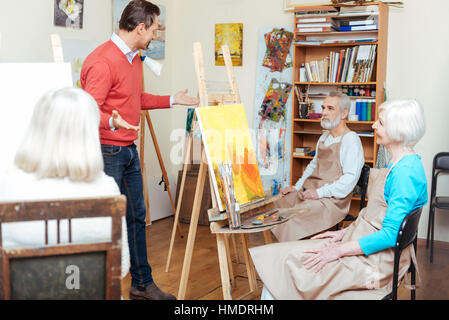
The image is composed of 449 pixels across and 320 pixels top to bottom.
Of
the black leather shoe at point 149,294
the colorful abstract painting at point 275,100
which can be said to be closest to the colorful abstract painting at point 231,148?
the black leather shoe at point 149,294

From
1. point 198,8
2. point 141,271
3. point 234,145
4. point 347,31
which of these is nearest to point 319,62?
point 347,31

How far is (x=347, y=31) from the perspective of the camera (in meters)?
4.41

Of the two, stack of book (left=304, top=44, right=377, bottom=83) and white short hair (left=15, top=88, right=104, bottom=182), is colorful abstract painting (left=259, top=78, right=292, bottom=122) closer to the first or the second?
stack of book (left=304, top=44, right=377, bottom=83)

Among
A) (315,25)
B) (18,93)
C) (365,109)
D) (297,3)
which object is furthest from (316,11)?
Answer: (18,93)

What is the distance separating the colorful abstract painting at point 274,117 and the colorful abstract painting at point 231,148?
213cm

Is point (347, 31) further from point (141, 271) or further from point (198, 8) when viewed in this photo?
point (141, 271)

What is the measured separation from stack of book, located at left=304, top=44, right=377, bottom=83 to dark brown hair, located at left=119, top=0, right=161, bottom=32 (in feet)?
7.37

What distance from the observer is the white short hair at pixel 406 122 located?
2125 millimetres

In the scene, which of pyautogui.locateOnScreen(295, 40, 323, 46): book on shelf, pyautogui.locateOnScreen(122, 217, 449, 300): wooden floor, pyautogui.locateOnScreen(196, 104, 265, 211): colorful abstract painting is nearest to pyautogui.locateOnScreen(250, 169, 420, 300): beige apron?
pyautogui.locateOnScreen(196, 104, 265, 211): colorful abstract painting

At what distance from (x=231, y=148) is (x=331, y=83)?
2.07 metres

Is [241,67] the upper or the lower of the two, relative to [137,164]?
upper
